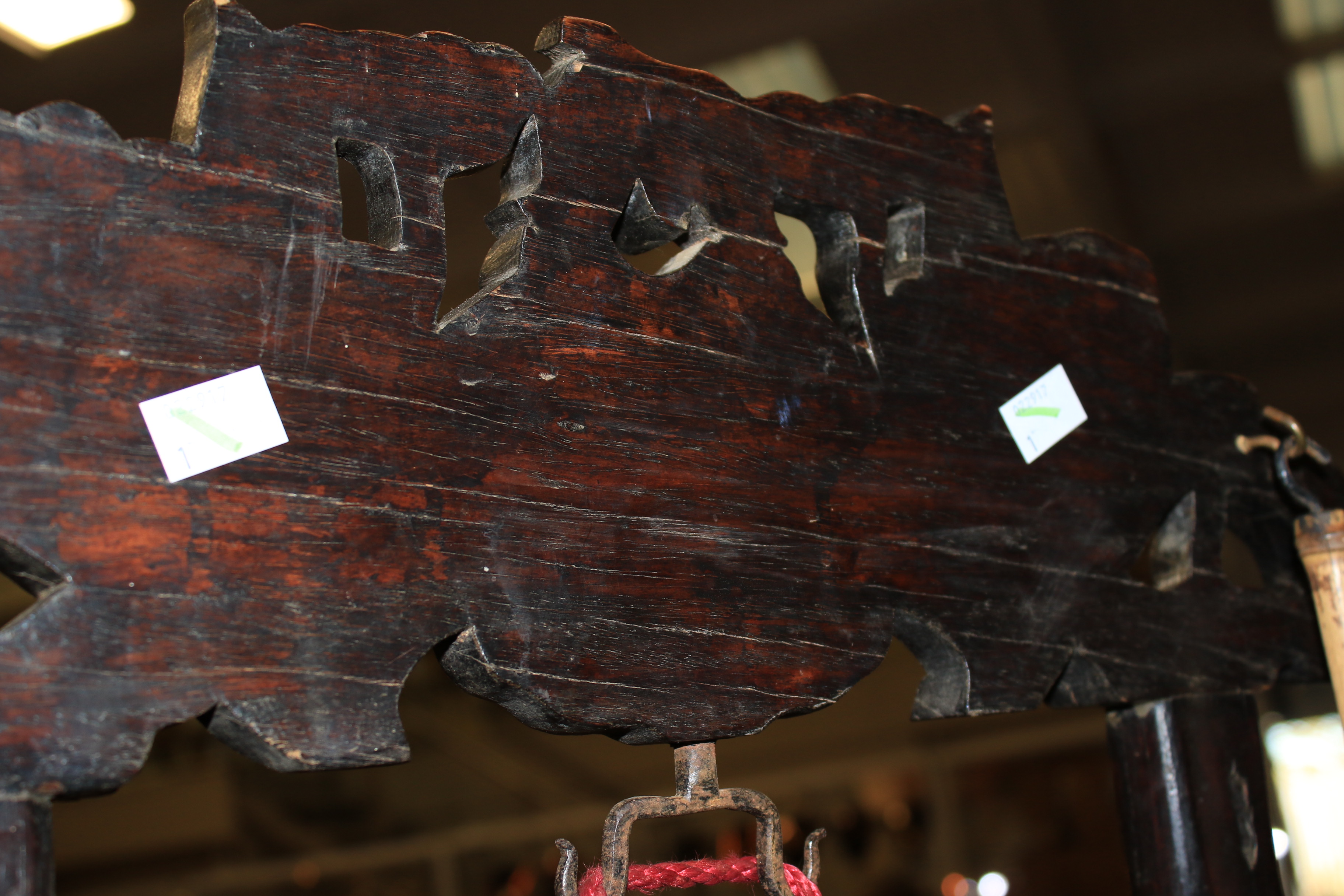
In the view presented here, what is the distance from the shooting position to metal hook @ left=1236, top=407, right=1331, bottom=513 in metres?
1.13

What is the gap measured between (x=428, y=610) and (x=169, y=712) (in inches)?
6.2

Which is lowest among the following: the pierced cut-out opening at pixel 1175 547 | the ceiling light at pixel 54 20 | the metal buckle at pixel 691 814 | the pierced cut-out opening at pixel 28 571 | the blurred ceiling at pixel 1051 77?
the metal buckle at pixel 691 814

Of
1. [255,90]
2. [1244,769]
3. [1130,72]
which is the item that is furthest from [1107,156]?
[255,90]

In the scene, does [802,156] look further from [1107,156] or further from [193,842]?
[193,842]

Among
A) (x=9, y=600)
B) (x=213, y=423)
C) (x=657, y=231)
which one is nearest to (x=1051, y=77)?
(x=657, y=231)

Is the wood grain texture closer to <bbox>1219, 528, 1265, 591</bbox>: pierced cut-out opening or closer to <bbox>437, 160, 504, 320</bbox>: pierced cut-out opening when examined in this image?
<bbox>437, 160, 504, 320</bbox>: pierced cut-out opening

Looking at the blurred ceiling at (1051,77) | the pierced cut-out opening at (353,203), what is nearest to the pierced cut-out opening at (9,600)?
the pierced cut-out opening at (353,203)

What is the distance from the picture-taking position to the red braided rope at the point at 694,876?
804mm

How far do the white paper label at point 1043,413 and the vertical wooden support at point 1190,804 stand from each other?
0.93 ft

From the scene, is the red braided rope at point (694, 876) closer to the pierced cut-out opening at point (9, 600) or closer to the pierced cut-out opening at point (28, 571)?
the pierced cut-out opening at point (28, 571)

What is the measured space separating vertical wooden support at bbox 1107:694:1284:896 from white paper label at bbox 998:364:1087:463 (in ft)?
0.93

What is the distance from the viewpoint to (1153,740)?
1.08 meters

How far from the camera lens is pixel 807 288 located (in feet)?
14.6

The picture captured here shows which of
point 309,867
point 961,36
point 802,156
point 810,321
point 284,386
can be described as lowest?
point 309,867
